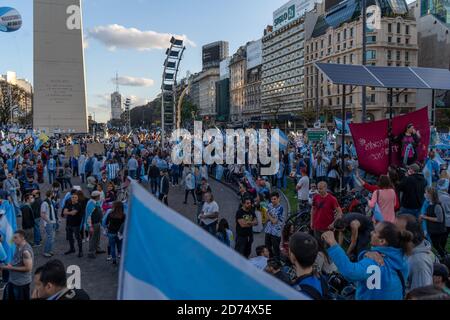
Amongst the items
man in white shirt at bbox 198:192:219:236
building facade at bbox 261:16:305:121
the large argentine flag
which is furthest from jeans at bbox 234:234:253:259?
building facade at bbox 261:16:305:121

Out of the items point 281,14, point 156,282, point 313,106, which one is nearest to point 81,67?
point 156,282

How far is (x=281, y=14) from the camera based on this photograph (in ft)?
318

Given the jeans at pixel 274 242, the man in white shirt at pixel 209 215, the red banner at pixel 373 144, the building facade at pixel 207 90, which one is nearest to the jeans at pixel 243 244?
the jeans at pixel 274 242

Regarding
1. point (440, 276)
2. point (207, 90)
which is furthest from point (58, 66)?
point (207, 90)

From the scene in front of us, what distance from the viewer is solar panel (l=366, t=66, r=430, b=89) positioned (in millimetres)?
9984

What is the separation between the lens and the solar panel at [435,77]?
1068 centimetres

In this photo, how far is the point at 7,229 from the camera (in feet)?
23.8

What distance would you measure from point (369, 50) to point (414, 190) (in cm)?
6635

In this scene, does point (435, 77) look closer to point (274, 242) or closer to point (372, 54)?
point (274, 242)

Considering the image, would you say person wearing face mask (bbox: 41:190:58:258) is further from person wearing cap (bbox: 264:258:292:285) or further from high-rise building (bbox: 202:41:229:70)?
high-rise building (bbox: 202:41:229:70)

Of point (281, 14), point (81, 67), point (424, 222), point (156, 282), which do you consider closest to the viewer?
point (156, 282)

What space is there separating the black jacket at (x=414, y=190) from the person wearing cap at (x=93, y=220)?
662 cm

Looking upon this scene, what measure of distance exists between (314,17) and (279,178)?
2907 inches
